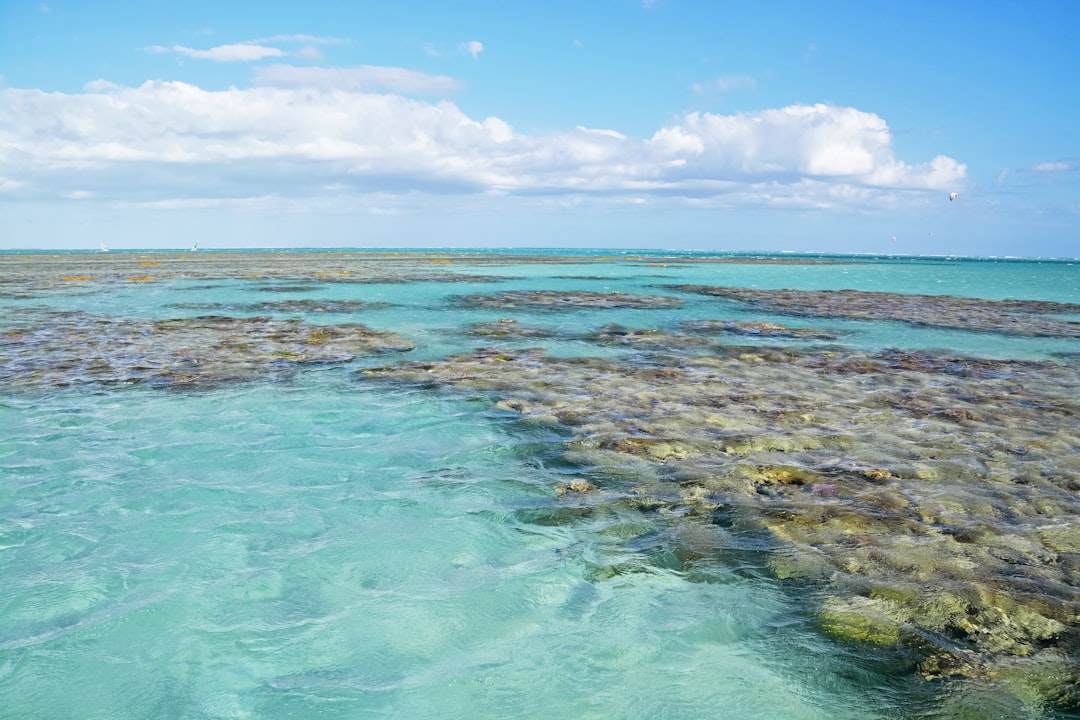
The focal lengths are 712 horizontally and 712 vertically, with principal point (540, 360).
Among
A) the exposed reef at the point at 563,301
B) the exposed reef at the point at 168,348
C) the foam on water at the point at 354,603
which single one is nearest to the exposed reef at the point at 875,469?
the foam on water at the point at 354,603

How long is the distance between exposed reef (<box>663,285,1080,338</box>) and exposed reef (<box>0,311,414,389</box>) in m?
21.2

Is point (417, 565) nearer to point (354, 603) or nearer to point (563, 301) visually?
point (354, 603)

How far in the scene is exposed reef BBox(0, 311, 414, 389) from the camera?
1519 centimetres

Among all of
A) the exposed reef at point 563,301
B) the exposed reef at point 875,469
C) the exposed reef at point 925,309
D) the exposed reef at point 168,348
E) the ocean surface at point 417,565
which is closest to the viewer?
the ocean surface at point 417,565

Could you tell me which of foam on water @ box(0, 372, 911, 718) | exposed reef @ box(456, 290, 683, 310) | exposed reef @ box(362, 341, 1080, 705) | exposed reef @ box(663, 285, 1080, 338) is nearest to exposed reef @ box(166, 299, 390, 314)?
exposed reef @ box(456, 290, 683, 310)

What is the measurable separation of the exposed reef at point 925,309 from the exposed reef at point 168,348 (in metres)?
21.2

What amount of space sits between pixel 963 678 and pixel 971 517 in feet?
10.7

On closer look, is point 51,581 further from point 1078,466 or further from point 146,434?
point 1078,466

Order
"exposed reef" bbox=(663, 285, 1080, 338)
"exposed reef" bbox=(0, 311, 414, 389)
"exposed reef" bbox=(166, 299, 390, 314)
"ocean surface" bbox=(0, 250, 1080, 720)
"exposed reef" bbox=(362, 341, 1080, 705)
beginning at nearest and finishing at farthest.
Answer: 1. "ocean surface" bbox=(0, 250, 1080, 720)
2. "exposed reef" bbox=(362, 341, 1080, 705)
3. "exposed reef" bbox=(0, 311, 414, 389)
4. "exposed reef" bbox=(663, 285, 1080, 338)
5. "exposed reef" bbox=(166, 299, 390, 314)

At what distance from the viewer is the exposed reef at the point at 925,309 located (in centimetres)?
2802

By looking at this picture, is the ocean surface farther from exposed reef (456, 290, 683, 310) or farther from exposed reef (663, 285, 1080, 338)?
exposed reef (456, 290, 683, 310)

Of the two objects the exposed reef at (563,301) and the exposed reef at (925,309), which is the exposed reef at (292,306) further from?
the exposed reef at (925,309)

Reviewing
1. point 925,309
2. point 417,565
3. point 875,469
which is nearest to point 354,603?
point 417,565

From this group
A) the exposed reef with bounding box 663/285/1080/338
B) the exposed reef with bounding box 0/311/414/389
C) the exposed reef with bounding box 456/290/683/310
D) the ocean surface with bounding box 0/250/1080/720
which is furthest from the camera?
the exposed reef with bounding box 456/290/683/310
